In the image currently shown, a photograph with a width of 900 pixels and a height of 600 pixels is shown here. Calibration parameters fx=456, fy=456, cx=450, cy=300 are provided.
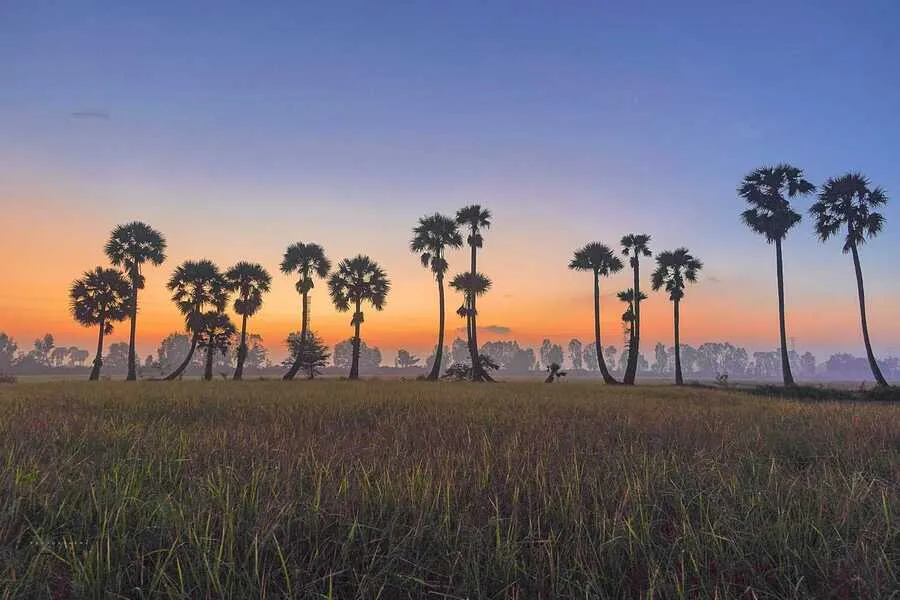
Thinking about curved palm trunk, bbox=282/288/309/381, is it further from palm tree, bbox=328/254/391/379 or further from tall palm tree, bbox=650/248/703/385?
tall palm tree, bbox=650/248/703/385

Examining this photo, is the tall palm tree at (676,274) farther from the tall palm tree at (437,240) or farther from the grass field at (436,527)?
the grass field at (436,527)

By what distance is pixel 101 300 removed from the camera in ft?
153

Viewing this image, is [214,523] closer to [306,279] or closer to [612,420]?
[612,420]

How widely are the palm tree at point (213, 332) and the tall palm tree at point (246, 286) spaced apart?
1528 mm

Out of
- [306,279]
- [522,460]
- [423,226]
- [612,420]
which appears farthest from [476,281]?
[522,460]

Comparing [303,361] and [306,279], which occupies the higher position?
[306,279]

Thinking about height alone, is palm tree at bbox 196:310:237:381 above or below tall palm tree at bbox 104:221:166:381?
below

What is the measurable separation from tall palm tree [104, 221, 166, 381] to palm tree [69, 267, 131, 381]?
0.78 m

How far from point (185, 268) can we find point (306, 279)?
12.6 m

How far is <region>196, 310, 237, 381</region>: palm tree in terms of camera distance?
4916 centimetres

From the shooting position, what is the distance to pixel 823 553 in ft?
10.2

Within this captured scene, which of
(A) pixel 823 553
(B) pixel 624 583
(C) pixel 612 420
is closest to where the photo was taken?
(B) pixel 624 583

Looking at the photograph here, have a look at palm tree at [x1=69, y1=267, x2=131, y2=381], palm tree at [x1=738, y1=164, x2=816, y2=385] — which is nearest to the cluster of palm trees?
palm tree at [x1=69, y1=267, x2=131, y2=381]

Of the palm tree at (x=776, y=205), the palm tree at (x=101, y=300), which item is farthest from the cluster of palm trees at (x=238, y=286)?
the palm tree at (x=776, y=205)
